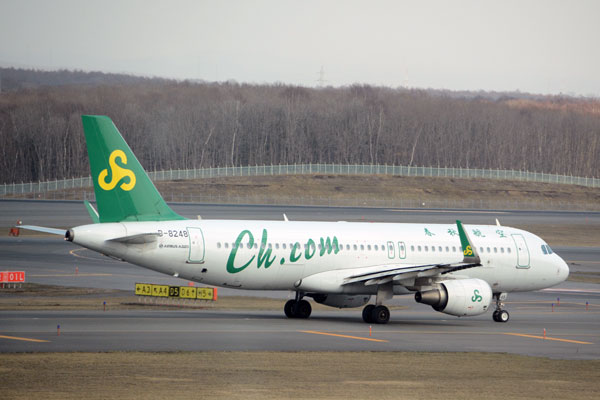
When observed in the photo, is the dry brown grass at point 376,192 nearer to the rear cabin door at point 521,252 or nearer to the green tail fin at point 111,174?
the rear cabin door at point 521,252

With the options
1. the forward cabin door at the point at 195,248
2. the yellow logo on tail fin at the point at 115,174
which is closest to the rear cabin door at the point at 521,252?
the forward cabin door at the point at 195,248

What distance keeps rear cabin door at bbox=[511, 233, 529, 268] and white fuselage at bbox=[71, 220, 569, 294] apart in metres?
0.04

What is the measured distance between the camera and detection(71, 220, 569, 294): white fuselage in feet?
111

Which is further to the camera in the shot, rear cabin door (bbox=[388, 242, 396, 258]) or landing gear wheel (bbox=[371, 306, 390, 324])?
rear cabin door (bbox=[388, 242, 396, 258])

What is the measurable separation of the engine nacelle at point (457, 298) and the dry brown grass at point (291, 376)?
23.3 feet

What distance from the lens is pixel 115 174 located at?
33.7 meters

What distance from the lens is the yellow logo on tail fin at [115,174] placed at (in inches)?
1321

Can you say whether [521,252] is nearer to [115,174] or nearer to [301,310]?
[301,310]

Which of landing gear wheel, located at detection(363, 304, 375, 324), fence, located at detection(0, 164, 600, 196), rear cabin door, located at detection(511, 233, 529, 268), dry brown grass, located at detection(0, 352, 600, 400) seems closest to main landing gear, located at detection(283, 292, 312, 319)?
landing gear wheel, located at detection(363, 304, 375, 324)

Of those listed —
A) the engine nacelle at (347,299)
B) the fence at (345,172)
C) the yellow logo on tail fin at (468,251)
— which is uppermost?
the fence at (345,172)

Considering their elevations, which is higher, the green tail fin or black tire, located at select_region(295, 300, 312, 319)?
the green tail fin

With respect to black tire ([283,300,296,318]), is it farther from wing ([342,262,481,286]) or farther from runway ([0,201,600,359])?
wing ([342,262,481,286])

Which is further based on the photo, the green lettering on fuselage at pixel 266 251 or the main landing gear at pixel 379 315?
the main landing gear at pixel 379 315

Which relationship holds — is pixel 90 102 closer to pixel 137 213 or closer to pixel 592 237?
pixel 592 237
